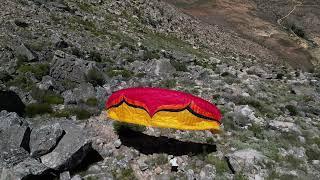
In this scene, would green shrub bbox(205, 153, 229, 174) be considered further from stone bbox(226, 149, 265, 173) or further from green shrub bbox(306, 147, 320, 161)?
green shrub bbox(306, 147, 320, 161)

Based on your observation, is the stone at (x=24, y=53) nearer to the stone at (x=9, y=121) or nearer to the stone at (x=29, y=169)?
the stone at (x=9, y=121)

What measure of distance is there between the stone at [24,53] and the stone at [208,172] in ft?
43.8

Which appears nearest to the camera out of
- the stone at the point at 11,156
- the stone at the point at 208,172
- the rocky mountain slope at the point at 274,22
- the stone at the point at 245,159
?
the stone at the point at 11,156

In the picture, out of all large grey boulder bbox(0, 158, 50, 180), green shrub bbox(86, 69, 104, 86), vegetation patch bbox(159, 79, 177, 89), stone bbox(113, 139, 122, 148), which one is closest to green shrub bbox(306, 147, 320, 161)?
stone bbox(113, 139, 122, 148)

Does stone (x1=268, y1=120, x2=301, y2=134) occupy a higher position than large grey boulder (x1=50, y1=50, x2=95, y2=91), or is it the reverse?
stone (x1=268, y1=120, x2=301, y2=134)

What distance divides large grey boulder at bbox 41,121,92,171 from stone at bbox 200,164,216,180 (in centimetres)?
394

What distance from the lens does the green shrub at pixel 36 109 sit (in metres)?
20.4

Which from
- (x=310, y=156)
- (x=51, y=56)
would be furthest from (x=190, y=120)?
(x=51, y=56)

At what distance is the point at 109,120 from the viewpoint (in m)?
19.8

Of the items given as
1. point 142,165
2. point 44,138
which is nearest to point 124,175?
point 142,165

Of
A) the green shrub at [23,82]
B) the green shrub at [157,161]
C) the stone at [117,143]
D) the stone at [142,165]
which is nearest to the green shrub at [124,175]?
the stone at [142,165]

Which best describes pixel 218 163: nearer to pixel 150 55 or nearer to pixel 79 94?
pixel 79 94

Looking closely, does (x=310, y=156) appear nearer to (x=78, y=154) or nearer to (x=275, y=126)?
(x=275, y=126)

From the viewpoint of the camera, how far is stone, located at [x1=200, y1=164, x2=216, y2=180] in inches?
658
